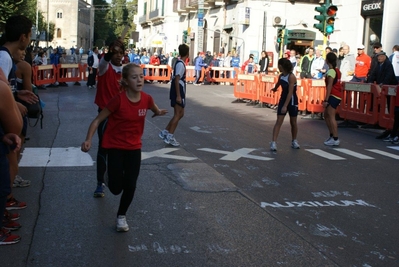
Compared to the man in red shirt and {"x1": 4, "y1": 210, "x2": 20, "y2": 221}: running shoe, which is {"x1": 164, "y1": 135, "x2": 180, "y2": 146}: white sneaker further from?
the man in red shirt

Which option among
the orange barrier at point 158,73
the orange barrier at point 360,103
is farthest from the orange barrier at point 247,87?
the orange barrier at point 158,73

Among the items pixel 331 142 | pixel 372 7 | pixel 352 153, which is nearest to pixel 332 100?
pixel 331 142

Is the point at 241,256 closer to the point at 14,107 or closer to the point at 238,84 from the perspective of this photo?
the point at 14,107

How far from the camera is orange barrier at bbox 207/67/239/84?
35.9 m

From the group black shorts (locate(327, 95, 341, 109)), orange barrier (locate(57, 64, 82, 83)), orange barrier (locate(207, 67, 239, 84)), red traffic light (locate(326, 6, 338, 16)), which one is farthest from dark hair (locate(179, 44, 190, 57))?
orange barrier (locate(207, 67, 239, 84))

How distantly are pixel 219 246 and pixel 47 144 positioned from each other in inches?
258

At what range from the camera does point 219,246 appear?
543cm

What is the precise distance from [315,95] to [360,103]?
2245 mm

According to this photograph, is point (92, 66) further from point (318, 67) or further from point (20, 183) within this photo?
point (20, 183)

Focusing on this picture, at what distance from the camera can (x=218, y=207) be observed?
6824 mm

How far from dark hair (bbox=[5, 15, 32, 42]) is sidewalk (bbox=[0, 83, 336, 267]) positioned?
1.80 meters

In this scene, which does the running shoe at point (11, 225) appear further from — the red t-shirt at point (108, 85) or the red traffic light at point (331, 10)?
the red traffic light at point (331, 10)

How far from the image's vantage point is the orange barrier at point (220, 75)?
1415 inches

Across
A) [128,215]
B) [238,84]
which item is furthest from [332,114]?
[238,84]
